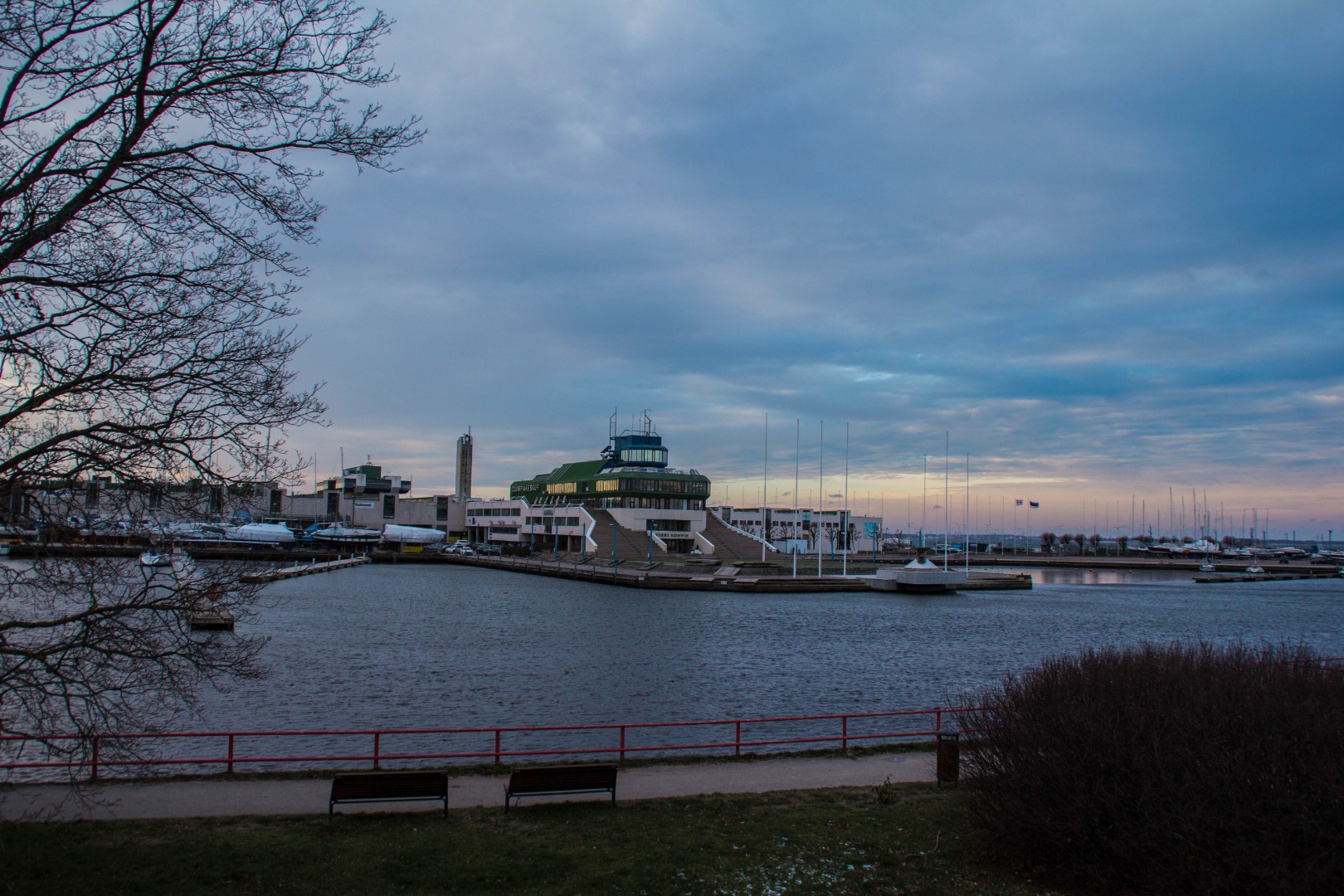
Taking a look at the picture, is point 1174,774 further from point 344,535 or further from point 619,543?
point 344,535

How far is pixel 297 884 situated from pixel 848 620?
57.7 meters

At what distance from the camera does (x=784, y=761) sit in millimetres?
21078

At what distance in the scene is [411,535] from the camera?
5689 inches

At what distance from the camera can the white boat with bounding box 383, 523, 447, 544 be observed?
144 metres

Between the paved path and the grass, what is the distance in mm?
777

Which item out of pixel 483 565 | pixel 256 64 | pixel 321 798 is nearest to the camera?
pixel 256 64

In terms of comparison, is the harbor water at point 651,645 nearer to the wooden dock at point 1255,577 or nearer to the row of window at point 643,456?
the wooden dock at point 1255,577

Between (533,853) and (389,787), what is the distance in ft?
11.9

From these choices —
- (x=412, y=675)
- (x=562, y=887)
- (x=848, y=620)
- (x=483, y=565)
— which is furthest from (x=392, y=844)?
(x=483, y=565)

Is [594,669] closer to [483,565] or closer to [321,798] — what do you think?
[321,798]

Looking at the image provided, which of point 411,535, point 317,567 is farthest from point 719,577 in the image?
point 411,535

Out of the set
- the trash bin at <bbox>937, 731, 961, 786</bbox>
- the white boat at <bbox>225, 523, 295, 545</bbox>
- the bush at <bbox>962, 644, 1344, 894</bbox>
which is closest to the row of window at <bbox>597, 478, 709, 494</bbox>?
the white boat at <bbox>225, 523, 295, 545</bbox>

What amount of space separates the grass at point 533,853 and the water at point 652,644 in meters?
10.6

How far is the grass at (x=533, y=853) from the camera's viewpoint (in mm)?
12641
